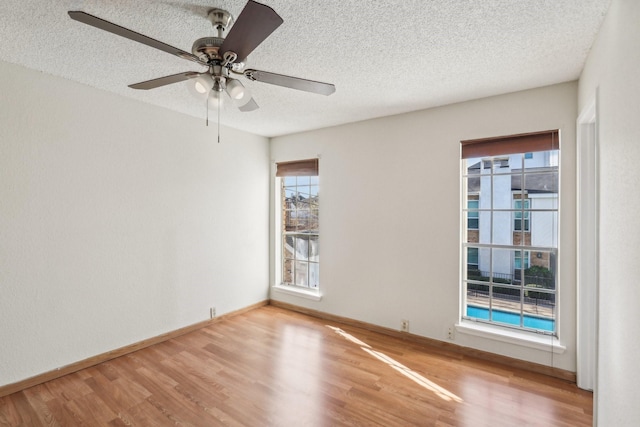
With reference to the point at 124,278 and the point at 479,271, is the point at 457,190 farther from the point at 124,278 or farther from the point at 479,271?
the point at 124,278

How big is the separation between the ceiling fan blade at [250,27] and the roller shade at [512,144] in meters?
2.43

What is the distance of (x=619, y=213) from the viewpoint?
1.44 meters

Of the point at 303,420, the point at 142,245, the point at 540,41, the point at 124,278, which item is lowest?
the point at 303,420

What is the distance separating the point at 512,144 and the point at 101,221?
155 inches

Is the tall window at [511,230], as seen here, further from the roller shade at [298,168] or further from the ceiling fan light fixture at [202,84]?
the ceiling fan light fixture at [202,84]

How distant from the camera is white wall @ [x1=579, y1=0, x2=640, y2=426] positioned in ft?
4.13

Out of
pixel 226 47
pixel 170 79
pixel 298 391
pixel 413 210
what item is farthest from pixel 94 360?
pixel 413 210

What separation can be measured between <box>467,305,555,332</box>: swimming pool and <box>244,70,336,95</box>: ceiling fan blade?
2.66 meters

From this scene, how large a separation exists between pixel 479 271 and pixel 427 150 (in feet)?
4.52

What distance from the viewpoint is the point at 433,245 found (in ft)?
10.5

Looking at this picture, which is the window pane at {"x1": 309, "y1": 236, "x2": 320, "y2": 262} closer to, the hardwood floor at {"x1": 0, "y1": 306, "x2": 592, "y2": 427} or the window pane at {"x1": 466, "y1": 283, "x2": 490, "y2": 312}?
the hardwood floor at {"x1": 0, "y1": 306, "x2": 592, "y2": 427}

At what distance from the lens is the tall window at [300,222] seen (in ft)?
14.1

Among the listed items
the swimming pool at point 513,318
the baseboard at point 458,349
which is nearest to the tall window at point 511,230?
the swimming pool at point 513,318

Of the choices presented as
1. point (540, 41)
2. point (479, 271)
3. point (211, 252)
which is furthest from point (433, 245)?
point (211, 252)
